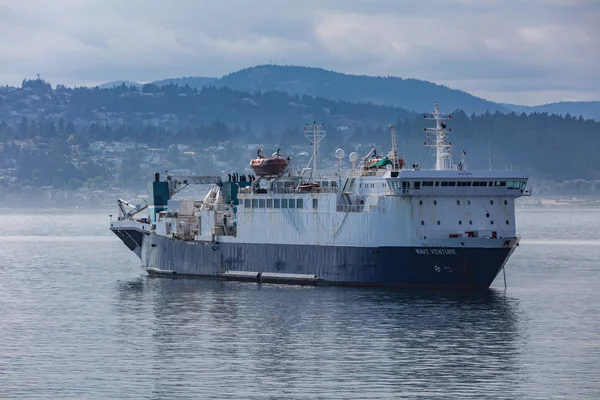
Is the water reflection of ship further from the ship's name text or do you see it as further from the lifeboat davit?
the lifeboat davit

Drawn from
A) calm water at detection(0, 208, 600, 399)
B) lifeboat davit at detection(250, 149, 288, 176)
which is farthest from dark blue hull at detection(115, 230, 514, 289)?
lifeboat davit at detection(250, 149, 288, 176)

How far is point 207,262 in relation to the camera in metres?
81.6

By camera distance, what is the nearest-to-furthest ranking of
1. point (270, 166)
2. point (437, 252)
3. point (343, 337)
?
point (343, 337), point (437, 252), point (270, 166)

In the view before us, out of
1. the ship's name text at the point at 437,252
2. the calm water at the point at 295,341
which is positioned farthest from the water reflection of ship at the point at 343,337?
the ship's name text at the point at 437,252

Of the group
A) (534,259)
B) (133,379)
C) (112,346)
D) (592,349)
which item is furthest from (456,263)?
(534,259)

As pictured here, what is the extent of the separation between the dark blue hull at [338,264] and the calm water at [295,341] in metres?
1.07

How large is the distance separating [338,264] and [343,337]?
16.8m

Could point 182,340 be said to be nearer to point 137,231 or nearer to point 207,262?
point 207,262

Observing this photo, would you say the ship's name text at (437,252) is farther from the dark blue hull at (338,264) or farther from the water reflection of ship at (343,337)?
the water reflection of ship at (343,337)

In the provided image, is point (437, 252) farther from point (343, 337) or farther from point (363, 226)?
point (343, 337)

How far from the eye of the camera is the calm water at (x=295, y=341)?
45656mm

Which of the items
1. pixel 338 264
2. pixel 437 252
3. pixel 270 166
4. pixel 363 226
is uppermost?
pixel 270 166

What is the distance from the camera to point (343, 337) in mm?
55719

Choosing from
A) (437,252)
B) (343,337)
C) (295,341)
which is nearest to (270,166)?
(437,252)
